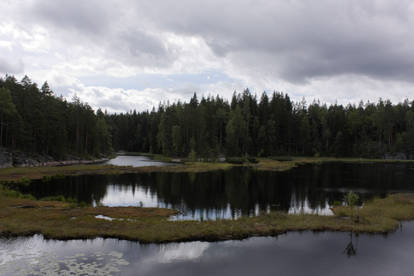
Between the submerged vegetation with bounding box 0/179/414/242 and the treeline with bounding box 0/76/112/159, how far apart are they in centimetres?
5050

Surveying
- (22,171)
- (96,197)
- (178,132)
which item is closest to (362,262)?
(96,197)

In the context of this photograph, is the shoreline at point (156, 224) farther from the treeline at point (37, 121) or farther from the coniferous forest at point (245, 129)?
the coniferous forest at point (245, 129)

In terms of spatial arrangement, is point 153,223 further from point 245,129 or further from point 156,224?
point 245,129

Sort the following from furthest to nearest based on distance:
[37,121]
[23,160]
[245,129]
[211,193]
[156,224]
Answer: [245,129]
[37,121]
[23,160]
[211,193]
[156,224]

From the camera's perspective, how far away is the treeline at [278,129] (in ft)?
438

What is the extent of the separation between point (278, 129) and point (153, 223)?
132m

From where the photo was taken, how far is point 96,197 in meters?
43.5

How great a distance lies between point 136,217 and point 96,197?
15384 millimetres

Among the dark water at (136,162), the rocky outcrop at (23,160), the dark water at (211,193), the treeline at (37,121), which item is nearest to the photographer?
the dark water at (211,193)

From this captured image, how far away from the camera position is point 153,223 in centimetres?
2795

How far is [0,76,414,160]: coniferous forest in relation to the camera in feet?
357

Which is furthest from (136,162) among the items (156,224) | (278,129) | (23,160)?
(156,224)

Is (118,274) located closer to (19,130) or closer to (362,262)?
(362,262)

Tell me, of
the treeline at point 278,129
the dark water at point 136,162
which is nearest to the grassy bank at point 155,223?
the dark water at point 136,162
